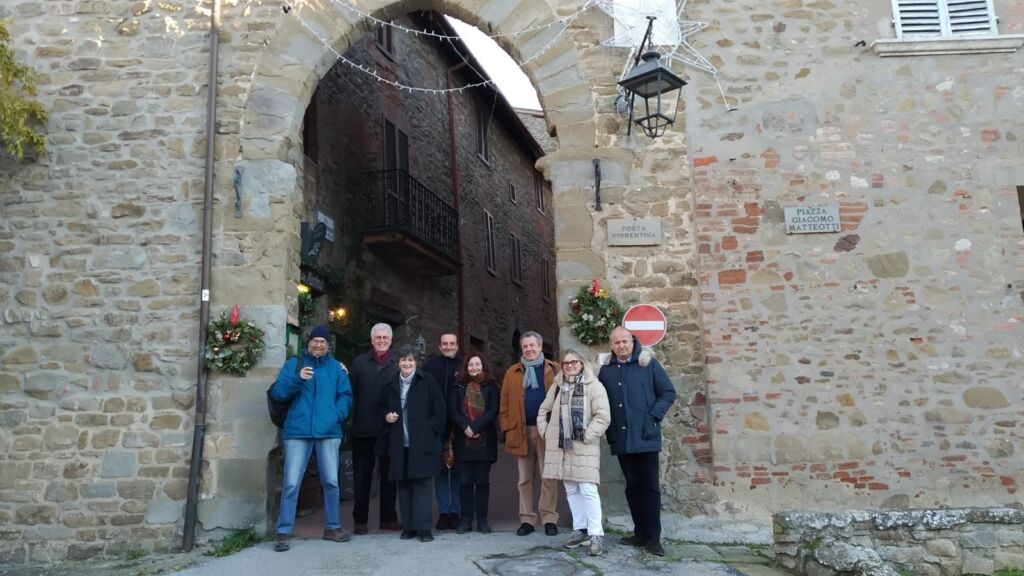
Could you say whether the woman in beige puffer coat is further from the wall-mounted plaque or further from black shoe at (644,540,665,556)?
the wall-mounted plaque

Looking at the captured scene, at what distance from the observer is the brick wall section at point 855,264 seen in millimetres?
7227

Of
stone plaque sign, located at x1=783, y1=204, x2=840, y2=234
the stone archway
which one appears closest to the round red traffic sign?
the stone archway

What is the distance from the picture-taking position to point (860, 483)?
7.19 metres

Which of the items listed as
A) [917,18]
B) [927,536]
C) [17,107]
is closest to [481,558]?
[927,536]

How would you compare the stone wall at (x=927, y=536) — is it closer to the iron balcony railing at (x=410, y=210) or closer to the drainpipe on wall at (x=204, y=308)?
the drainpipe on wall at (x=204, y=308)

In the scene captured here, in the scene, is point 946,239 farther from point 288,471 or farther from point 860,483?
point 288,471

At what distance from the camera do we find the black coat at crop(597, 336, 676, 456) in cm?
591

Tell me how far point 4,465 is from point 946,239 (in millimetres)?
8554

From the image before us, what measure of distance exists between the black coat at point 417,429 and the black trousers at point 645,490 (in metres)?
1.47

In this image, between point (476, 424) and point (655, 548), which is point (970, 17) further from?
point (476, 424)

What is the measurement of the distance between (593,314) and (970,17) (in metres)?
4.73

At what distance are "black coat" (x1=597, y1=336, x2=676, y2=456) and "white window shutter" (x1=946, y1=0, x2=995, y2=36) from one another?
4.80m

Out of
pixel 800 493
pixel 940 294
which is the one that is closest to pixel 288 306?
pixel 800 493

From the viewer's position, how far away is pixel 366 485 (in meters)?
6.98
